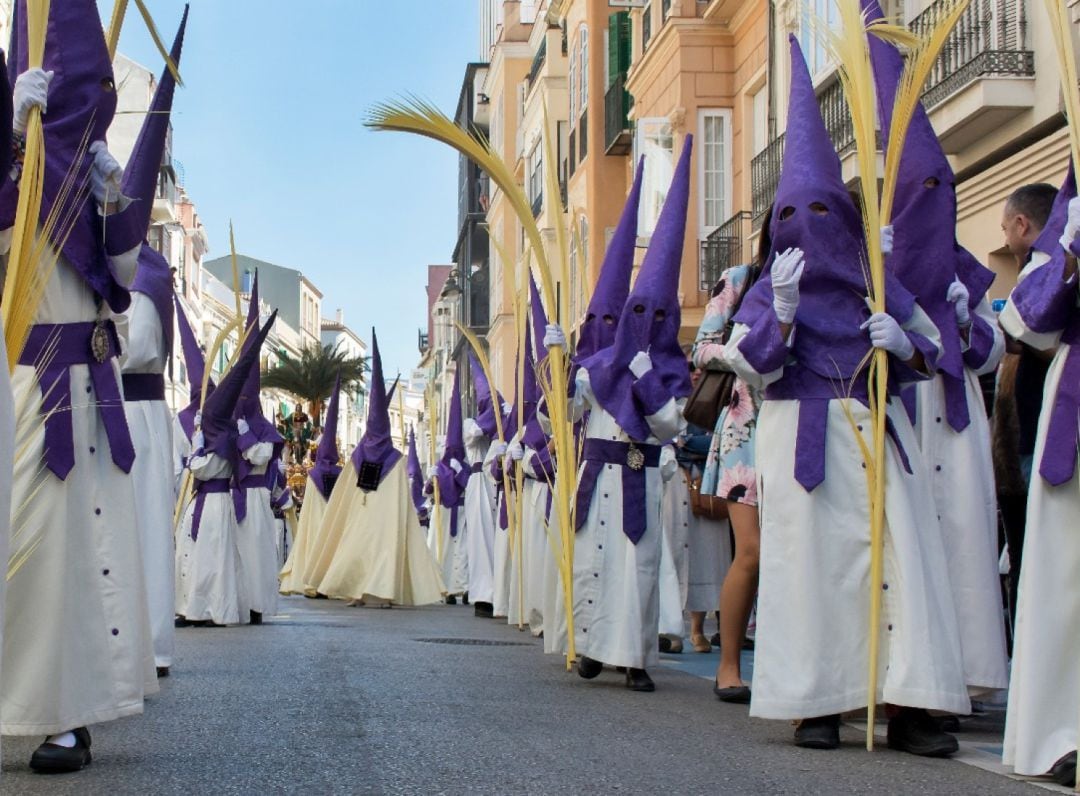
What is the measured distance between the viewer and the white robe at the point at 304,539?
80.3 feet

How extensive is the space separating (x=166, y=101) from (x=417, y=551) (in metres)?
13.3

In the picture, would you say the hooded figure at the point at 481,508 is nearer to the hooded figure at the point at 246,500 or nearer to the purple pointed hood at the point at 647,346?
the hooded figure at the point at 246,500

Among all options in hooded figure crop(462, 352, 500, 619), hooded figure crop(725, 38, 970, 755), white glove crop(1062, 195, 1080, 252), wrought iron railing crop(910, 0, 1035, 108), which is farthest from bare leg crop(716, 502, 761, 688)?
hooded figure crop(462, 352, 500, 619)

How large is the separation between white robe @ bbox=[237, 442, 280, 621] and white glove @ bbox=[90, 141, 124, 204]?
9.24 meters

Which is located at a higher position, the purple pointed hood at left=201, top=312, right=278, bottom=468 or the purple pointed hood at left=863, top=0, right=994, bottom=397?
the purple pointed hood at left=863, top=0, right=994, bottom=397

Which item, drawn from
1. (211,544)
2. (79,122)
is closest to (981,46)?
(211,544)

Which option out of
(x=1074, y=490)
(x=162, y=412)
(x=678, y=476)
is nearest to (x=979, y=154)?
(x=678, y=476)

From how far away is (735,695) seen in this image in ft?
28.2

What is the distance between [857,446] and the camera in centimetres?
705

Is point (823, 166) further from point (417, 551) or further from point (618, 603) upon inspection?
point (417, 551)

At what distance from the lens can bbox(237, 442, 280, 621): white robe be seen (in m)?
15.6

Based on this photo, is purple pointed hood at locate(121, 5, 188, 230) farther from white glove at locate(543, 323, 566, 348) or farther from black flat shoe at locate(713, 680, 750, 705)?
black flat shoe at locate(713, 680, 750, 705)

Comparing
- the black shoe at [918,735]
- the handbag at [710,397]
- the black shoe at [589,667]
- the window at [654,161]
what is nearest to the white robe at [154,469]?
the black shoe at [589,667]

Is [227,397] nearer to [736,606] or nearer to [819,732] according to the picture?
[736,606]
